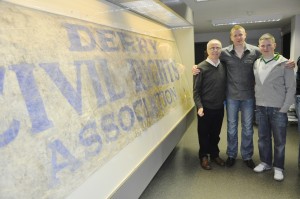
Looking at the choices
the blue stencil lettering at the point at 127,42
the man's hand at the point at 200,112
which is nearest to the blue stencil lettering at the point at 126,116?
the blue stencil lettering at the point at 127,42

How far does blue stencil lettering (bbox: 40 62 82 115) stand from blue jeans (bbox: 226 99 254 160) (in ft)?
6.33

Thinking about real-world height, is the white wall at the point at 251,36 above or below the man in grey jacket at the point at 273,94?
above

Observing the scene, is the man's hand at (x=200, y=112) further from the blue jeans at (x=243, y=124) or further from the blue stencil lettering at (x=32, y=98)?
the blue stencil lettering at (x=32, y=98)

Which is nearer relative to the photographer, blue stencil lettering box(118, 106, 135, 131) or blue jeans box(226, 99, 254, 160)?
blue stencil lettering box(118, 106, 135, 131)

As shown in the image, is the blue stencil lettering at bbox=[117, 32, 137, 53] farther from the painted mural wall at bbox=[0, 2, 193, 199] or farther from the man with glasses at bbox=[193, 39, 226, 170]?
the man with glasses at bbox=[193, 39, 226, 170]

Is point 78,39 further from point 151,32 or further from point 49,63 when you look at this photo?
point 151,32

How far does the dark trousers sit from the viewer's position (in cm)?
300

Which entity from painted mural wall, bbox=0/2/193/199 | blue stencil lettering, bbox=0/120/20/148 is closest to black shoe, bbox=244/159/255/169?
painted mural wall, bbox=0/2/193/199

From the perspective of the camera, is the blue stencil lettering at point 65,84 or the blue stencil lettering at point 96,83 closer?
the blue stencil lettering at point 65,84

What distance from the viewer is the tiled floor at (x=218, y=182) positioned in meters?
2.48

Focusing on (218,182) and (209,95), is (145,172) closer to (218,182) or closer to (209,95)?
(218,182)

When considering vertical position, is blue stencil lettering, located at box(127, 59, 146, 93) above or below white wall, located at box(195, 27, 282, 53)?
below

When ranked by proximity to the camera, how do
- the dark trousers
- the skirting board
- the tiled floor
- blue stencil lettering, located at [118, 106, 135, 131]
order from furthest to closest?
the dark trousers, the tiled floor, blue stencil lettering, located at [118, 106, 135, 131], the skirting board

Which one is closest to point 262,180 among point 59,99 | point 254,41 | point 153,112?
point 153,112
